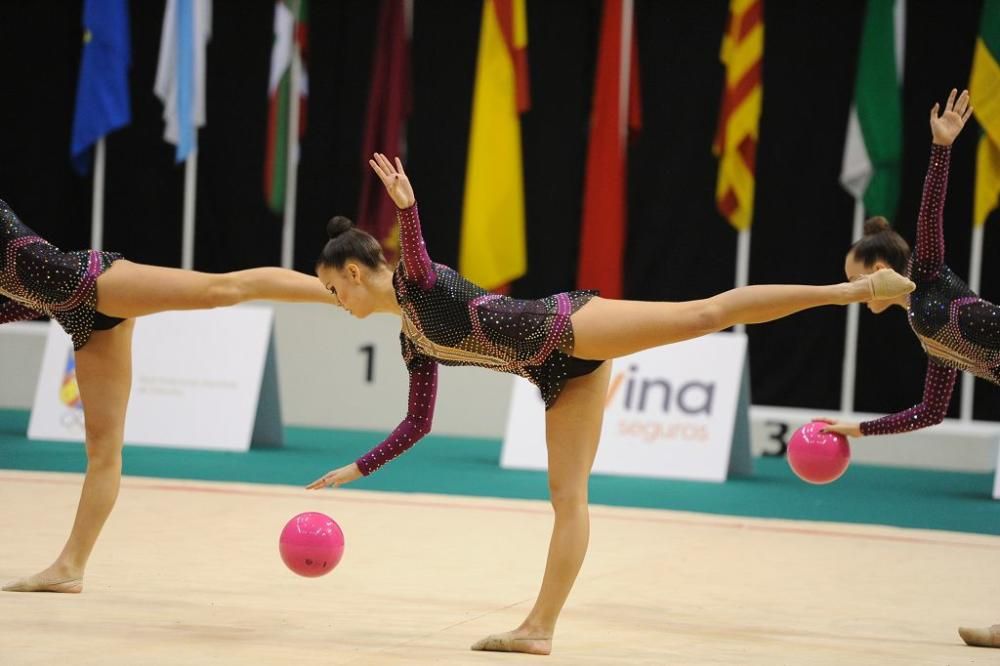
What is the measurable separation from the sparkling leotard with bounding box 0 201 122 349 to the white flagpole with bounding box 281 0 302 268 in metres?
6.39

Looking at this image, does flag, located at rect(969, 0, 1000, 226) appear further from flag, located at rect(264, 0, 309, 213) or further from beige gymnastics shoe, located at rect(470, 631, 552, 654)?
beige gymnastics shoe, located at rect(470, 631, 552, 654)

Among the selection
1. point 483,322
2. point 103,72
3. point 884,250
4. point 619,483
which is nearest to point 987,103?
point 619,483

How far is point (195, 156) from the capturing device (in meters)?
11.4

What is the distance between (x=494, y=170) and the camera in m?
10.4

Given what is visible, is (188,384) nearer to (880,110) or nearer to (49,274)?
(49,274)

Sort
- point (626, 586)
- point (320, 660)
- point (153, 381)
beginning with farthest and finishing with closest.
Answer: point (153, 381) < point (626, 586) < point (320, 660)

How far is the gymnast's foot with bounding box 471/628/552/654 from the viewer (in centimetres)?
398

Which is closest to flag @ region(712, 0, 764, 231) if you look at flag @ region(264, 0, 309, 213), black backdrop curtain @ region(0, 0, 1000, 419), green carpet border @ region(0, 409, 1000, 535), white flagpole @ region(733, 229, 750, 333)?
white flagpole @ region(733, 229, 750, 333)

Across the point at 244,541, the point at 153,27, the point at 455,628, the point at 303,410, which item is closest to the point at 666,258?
the point at 303,410

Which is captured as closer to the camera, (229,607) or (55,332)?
(229,607)

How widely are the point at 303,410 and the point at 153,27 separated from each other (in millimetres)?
3598

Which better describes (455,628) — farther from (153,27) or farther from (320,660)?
(153,27)

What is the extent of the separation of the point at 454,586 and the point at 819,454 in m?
1.49

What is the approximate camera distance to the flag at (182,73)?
1051 cm
